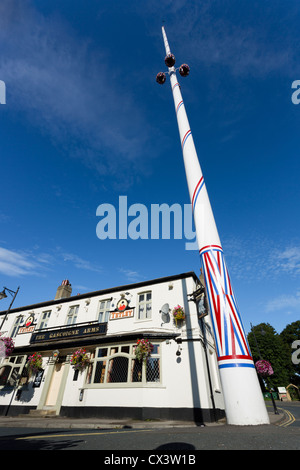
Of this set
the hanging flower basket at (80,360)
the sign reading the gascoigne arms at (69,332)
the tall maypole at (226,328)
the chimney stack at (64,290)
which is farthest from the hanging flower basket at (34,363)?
the tall maypole at (226,328)

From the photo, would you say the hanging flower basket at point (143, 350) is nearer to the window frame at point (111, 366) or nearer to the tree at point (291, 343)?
the window frame at point (111, 366)

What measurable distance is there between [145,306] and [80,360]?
5352mm

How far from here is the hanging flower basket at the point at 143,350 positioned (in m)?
12.6

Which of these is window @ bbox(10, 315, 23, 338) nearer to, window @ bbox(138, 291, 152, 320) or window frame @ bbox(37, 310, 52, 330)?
window frame @ bbox(37, 310, 52, 330)

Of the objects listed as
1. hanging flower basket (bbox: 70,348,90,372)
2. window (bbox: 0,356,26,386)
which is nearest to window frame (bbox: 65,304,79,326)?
hanging flower basket (bbox: 70,348,90,372)

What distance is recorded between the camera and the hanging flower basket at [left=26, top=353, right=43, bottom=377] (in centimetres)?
1577

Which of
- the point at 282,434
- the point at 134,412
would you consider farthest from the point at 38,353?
the point at 282,434

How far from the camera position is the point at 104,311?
656 inches

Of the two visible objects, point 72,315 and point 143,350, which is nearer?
point 143,350

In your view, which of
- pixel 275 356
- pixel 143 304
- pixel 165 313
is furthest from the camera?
pixel 275 356

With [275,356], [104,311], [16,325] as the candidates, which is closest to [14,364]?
[16,325]

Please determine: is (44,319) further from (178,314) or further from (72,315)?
(178,314)

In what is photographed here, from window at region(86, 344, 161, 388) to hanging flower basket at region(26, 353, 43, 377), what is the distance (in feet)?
13.9
